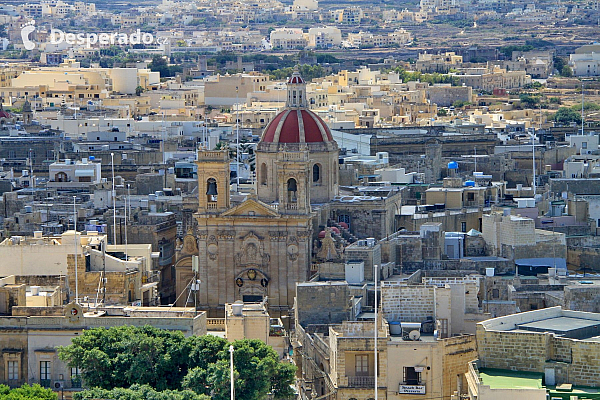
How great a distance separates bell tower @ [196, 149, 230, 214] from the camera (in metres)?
66.3

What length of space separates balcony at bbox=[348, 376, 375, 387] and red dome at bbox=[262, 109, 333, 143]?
22.2 meters

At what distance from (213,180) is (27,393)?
1975cm

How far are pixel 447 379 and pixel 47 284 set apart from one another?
15.2 metres

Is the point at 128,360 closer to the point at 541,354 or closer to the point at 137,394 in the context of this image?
the point at 137,394

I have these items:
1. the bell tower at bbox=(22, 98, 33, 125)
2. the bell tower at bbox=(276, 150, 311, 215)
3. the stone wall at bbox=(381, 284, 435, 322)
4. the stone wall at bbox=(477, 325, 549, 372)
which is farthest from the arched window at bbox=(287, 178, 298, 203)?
the bell tower at bbox=(22, 98, 33, 125)

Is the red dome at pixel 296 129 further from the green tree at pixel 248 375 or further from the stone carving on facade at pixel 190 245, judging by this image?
the green tree at pixel 248 375

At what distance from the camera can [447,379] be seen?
49969mm

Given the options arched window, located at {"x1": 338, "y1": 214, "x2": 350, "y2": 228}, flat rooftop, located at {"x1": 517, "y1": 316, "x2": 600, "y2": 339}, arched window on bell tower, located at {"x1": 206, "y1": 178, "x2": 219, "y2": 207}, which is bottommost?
flat rooftop, located at {"x1": 517, "y1": 316, "x2": 600, "y2": 339}

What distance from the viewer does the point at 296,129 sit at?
235ft

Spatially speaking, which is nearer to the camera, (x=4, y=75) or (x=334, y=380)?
(x=334, y=380)

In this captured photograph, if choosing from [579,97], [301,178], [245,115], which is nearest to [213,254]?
[301,178]

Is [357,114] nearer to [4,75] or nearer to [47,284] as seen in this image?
[4,75]

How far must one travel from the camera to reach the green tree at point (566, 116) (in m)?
150

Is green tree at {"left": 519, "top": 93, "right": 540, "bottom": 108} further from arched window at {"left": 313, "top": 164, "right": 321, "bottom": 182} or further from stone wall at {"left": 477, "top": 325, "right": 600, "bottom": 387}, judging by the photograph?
stone wall at {"left": 477, "top": 325, "right": 600, "bottom": 387}
